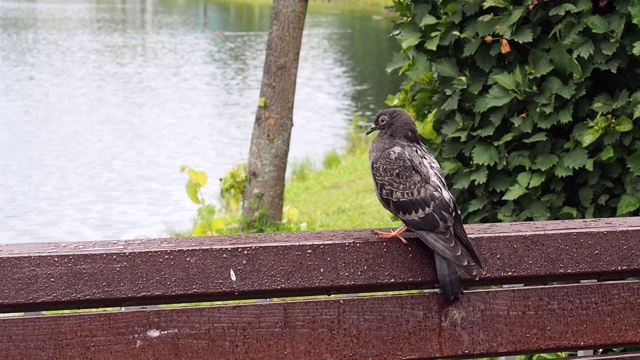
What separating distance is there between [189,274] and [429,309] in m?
0.67

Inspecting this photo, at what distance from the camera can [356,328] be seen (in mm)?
2648

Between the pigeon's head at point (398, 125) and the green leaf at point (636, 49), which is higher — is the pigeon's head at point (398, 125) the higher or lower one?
the lower one

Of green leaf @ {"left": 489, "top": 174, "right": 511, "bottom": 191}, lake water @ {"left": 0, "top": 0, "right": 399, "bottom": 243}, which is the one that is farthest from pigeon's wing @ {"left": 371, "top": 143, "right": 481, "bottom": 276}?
lake water @ {"left": 0, "top": 0, "right": 399, "bottom": 243}

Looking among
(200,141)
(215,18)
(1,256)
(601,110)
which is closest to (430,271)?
(1,256)

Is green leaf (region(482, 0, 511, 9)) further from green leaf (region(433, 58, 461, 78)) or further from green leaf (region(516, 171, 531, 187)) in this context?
green leaf (region(516, 171, 531, 187))

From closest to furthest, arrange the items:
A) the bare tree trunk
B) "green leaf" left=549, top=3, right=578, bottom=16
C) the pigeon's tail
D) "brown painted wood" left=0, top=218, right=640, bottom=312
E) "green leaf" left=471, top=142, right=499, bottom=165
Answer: "brown painted wood" left=0, top=218, right=640, bottom=312
the pigeon's tail
"green leaf" left=549, top=3, right=578, bottom=16
"green leaf" left=471, top=142, right=499, bottom=165
the bare tree trunk

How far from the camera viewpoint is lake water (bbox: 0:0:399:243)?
13.7m

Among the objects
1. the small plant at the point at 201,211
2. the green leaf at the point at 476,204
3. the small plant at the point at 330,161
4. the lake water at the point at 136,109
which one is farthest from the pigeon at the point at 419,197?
the small plant at the point at 330,161

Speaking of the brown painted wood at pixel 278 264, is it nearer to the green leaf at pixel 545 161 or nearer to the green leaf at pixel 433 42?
the green leaf at pixel 545 161

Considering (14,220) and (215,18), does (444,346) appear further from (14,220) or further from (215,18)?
(215,18)

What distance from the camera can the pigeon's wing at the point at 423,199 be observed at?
274 centimetres

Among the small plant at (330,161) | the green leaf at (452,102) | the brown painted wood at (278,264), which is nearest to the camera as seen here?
the brown painted wood at (278,264)

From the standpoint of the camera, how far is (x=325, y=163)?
1603cm

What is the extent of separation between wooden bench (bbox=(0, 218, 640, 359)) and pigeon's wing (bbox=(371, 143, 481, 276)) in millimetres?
61
